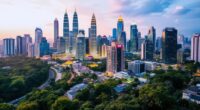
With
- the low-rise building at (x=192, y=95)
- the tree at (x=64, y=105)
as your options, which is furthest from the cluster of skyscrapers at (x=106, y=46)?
the tree at (x=64, y=105)

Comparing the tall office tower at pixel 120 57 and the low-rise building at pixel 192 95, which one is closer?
the low-rise building at pixel 192 95

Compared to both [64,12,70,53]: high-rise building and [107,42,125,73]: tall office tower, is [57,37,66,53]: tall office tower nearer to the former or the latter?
[64,12,70,53]: high-rise building

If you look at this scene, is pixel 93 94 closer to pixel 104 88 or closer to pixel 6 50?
pixel 104 88

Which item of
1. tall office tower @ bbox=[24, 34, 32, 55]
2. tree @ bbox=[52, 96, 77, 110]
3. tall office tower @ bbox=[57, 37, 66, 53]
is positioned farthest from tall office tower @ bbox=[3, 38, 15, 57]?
tree @ bbox=[52, 96, 77, 110]

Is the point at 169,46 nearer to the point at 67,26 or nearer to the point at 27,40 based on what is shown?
the point at 67,26

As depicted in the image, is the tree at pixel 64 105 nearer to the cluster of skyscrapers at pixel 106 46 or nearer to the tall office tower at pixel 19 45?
the cluster of skyscrapers at pixel 106 46

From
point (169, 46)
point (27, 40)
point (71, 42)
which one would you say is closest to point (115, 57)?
point (169, 46)

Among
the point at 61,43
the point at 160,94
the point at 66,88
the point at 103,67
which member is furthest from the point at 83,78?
the point at 61,43

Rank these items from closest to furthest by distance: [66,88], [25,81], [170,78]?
[170,78], [66,88], [25,81]
